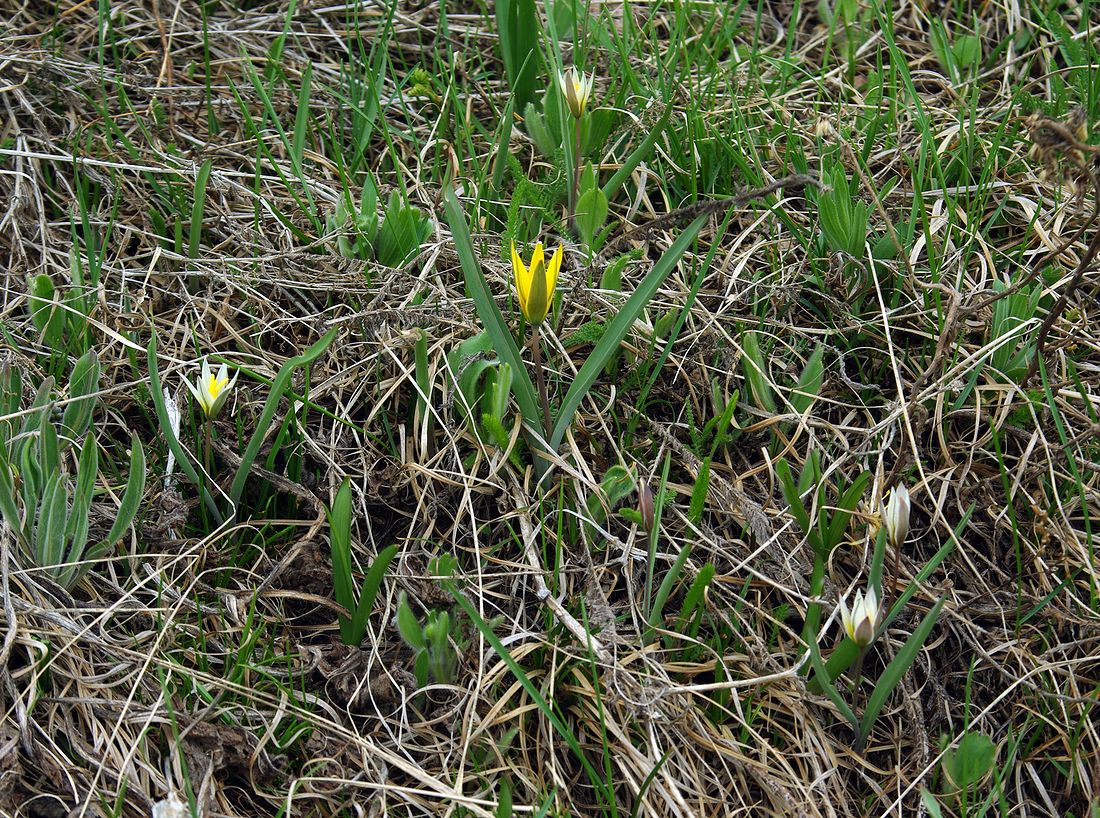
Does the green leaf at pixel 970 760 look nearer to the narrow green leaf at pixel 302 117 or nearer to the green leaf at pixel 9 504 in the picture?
the green leaf at pixel 9 504

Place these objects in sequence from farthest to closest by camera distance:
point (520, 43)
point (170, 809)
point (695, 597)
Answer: point (520, 43), point (695, 597), point (170, 809)

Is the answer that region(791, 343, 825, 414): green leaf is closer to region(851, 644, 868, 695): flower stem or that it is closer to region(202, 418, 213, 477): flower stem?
region(851, 644, 868, 695): flower stem

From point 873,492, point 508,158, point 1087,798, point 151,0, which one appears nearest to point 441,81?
point 508,158

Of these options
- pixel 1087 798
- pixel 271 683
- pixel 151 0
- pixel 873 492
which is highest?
pixel 151 0

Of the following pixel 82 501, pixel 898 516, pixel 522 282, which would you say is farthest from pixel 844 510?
pixel 82 501

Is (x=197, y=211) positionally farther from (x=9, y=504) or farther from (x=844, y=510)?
(x=844, y=510)

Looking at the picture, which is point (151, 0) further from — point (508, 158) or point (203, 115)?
point (508, 158)

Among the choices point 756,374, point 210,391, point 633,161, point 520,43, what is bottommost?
point 756,374
